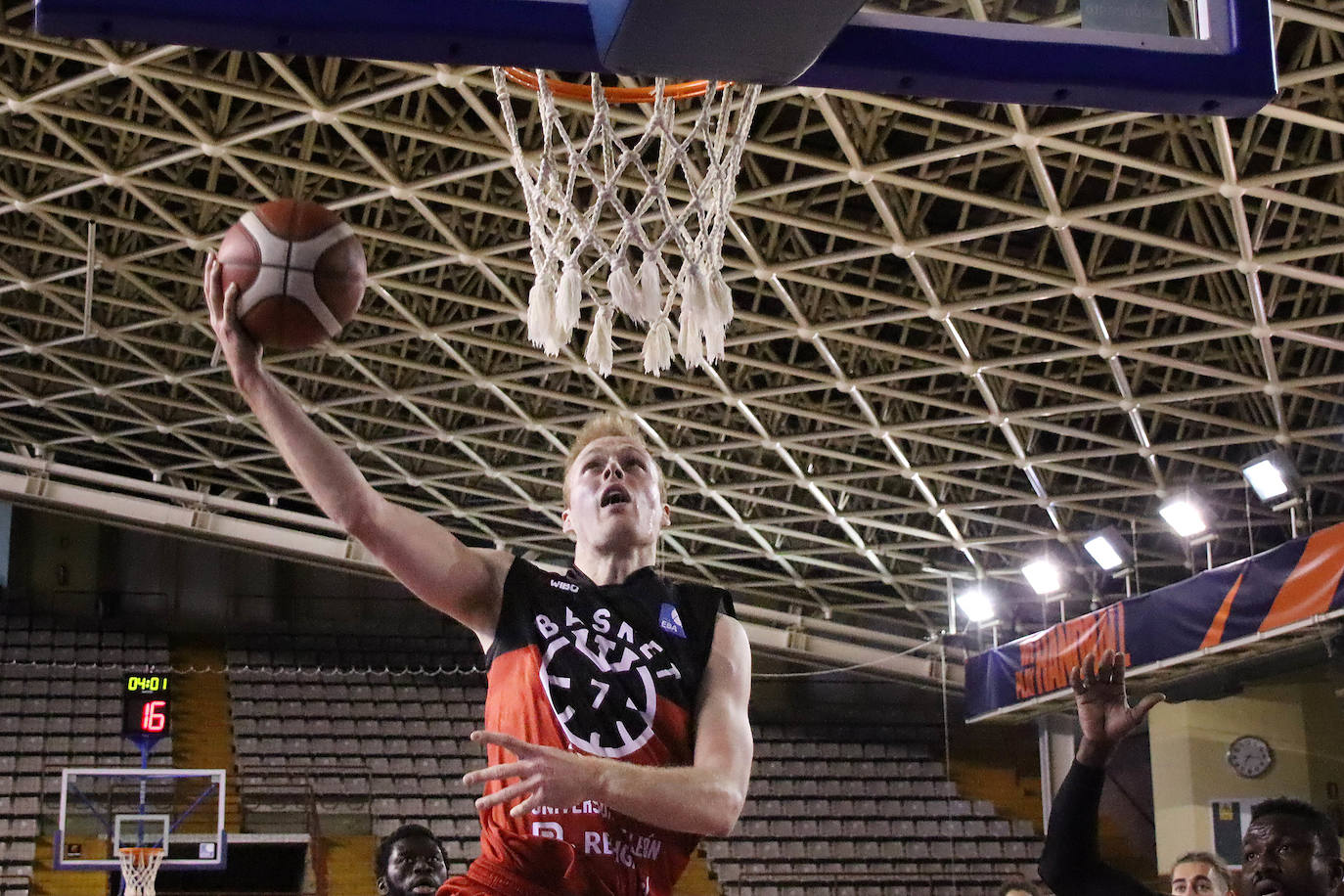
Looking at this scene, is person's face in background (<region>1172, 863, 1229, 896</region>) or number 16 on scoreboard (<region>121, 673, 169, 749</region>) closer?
person's face in background (<region>1172, 863, 1229, 896</region>)

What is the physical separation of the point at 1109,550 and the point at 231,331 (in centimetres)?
1681

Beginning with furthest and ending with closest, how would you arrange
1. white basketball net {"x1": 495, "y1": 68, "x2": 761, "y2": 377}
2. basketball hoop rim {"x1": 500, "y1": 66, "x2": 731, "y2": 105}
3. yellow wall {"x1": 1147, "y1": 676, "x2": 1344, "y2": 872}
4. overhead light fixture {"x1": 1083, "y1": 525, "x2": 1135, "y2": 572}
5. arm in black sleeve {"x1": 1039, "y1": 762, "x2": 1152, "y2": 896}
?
yellow wall {"x1": 1147, "y1": 676, "x2": 1344, "y2": 872} < overhead light fixture {"x1": 1083, "y1": 525, "x2": 1135, "y2": 572} < basketball hoop rim {"x1": 500, "y1": 66, "x2": 731, "y2": 105} < white basketball net {"x1": 495, "y1": 68, "x2": 761, "y2": 377} < arm in black sleeve {"x1": 1039, "y1": 762, "x2": 1152, "y2": 896}

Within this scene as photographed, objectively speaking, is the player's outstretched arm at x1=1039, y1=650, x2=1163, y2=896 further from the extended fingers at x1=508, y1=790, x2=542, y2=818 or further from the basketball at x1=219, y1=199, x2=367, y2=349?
the basketball at x1=219, y1=199, x2=367, y2=349

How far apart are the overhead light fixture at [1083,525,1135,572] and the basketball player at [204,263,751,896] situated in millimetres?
15882

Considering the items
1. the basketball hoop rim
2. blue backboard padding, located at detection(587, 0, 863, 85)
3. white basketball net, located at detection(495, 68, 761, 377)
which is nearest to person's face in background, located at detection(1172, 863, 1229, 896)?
white basketball net, located at detection(495, 68, 761, 377)

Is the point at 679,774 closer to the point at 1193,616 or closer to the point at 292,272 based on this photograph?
the point at 292,272

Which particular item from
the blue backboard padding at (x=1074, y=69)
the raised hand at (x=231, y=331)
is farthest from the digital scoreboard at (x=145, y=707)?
the blue backboard padding at (x=1074, y=69)

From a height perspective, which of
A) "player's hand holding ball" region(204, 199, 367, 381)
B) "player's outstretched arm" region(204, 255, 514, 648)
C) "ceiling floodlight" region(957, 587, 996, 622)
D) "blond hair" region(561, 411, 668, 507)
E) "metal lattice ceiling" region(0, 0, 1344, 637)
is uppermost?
"metal lattice ceiling" region(0, 0, 1344, 637)

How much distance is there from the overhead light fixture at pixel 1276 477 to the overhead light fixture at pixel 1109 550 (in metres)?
2.66

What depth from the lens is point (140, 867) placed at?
14875 millimetres

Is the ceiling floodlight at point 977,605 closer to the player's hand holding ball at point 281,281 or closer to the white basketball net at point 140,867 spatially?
the white basketball net at point 140,867

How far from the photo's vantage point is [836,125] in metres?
13.0

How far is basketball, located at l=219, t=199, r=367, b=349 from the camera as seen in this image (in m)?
2.99

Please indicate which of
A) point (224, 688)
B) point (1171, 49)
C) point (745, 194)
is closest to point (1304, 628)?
point (745, 194)
